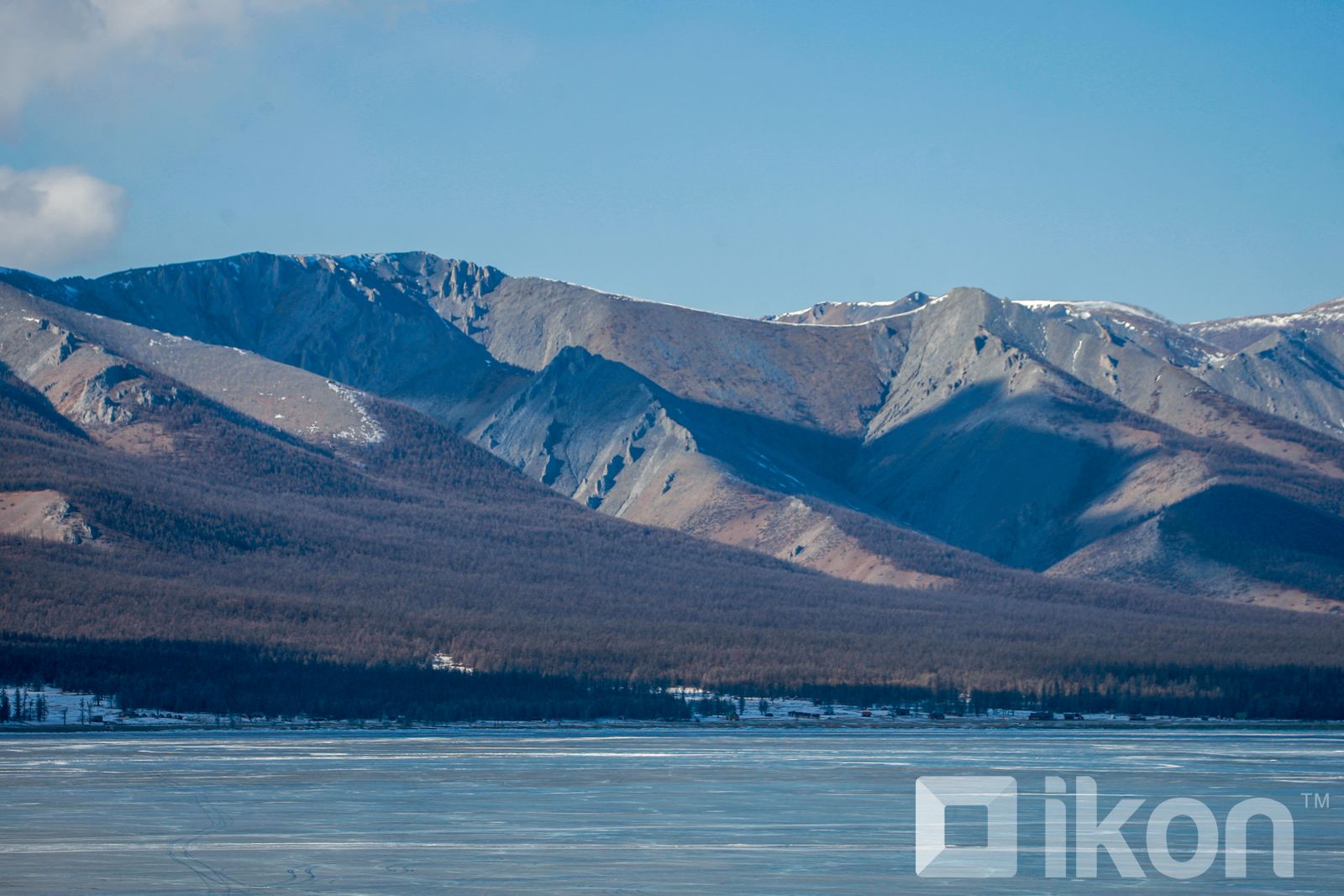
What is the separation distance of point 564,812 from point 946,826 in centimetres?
1660

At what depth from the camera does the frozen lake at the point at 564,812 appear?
61.0m

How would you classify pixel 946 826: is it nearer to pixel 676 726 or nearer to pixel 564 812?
pixel 564 812

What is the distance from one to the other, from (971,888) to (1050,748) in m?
72.4

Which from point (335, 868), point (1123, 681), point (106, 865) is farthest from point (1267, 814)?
point (1123, 681)

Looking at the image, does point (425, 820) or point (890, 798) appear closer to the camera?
point (425, 820)

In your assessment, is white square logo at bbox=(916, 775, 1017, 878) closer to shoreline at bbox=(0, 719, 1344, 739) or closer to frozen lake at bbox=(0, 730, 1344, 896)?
frozen lake at bbox=(0, 730, 1344, 896)

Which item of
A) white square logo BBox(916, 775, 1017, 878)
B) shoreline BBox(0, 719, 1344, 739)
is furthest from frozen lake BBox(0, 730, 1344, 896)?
shoreline BBox(0, 719, 1344, 739)

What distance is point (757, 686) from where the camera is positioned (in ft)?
604

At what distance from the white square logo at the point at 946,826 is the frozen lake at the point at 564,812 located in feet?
2.58

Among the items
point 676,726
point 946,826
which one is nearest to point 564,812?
point 946,826

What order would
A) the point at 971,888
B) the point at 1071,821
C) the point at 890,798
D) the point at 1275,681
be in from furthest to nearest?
the point at 1275,681
the point at 890,798
the point at 1071,821
the point at 971,888

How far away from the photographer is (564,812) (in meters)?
81.5

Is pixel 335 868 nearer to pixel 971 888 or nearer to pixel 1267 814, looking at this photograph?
pixel 971 888

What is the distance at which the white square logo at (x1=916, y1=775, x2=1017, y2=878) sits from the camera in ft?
210
